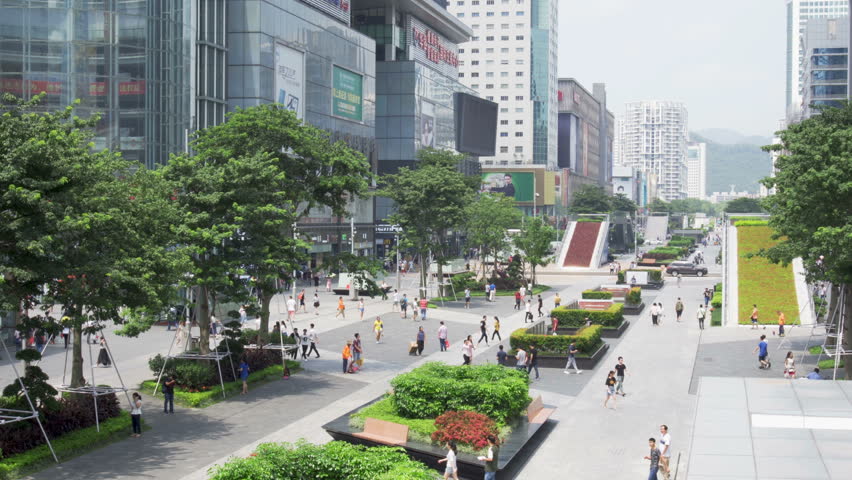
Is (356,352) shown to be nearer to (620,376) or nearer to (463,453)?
(620,376)

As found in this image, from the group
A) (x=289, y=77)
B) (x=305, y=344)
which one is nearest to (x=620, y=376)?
(x=305, y=344)

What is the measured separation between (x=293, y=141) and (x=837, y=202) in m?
20.4

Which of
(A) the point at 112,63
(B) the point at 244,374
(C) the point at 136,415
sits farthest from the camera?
(A) the point at 112,63

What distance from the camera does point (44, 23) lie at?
5447cm

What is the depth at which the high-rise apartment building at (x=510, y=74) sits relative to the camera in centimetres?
18375

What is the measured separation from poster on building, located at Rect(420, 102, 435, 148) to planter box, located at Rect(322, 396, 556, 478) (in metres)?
81.3

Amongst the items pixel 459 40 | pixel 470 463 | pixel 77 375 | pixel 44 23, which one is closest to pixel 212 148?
pixel 77 375

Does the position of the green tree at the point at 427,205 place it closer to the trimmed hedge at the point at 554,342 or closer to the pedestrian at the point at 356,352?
the trimmed hedge at the point at 554,342

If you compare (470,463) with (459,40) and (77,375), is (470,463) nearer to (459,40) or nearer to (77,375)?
(77,375)

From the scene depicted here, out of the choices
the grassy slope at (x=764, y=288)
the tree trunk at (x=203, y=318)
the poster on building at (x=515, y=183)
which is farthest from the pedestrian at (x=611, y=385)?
the poster on building at (x=515, y=183)

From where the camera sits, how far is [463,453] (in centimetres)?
2158

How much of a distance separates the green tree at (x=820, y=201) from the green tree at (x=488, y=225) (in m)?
36.0

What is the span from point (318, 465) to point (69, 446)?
10.7 meters

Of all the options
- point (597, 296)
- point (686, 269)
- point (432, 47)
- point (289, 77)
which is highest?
point (432, 47)
